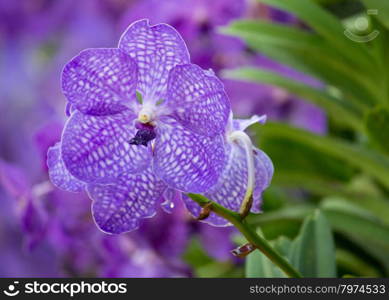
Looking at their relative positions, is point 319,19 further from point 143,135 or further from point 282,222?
point 143,135

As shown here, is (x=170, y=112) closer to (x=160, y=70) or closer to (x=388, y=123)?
(x=160, y=70)

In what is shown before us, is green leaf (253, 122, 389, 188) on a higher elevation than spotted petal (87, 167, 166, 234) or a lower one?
higher

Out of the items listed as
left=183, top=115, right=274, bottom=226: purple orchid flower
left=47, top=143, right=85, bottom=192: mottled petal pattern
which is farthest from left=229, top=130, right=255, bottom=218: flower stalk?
left=47, top=143, right=85, bottom=192: mottled petal pattern

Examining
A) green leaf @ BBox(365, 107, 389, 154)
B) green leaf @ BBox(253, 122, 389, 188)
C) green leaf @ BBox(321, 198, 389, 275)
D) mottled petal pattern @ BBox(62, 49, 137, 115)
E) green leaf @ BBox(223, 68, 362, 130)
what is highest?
green leaf @ BBox(223, 68, 362, 130)

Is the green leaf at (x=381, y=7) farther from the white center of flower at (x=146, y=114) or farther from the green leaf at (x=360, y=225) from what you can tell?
the white center of flower at (x=146, y=114)

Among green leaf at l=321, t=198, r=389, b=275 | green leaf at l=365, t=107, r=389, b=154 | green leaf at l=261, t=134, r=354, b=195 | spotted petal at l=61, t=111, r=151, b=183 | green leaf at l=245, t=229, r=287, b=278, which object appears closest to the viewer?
spotted petal at l=61, t=111, r=151, b=183

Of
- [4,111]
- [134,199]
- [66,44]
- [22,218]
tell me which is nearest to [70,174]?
[134,199]

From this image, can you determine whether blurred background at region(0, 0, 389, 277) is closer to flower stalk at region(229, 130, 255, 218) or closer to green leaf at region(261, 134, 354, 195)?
green leaf at region(261, 134, 354, 195)
